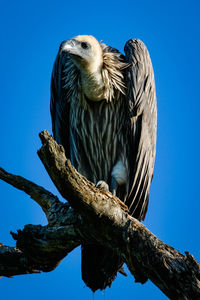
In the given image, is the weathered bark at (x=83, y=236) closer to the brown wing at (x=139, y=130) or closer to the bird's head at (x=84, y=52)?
the brown wing at (x=139, y=130)

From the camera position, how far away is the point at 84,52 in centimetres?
544

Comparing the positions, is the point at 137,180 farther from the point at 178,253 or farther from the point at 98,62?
the point at 178,253

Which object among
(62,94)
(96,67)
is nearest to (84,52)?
(96,67)

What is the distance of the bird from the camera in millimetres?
5578

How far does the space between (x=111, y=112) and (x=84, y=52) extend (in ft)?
2.73

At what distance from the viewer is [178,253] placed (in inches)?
137

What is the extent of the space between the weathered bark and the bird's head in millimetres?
Answer: 1626

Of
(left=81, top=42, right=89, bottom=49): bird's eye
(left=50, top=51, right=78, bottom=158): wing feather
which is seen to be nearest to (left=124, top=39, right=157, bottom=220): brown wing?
(left=81, top=42, right=89, bottom=49): bird's eye

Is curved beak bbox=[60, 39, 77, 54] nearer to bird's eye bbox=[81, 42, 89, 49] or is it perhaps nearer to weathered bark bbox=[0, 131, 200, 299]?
bird's eye bbox=[81, 42, 89, 49]

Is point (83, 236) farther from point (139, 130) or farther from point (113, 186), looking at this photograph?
point (139, 130)

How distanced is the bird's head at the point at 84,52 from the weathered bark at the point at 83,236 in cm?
163

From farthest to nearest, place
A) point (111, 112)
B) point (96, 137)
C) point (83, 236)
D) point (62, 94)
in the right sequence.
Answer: point (62, 94) < point (96, 137) < point (111, 112) < point (83, 236)

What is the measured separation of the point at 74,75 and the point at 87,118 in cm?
56

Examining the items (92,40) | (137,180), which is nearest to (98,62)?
(92,40)
